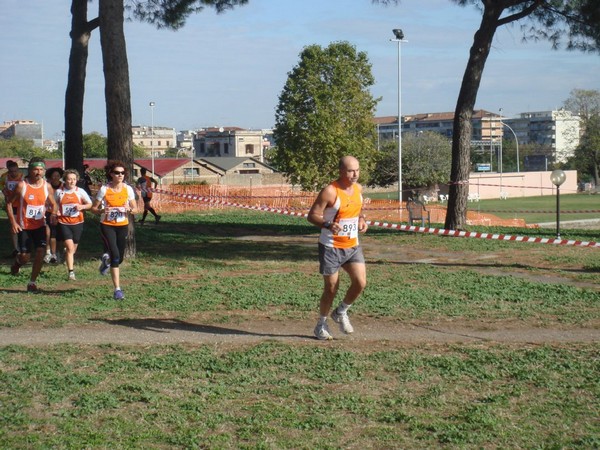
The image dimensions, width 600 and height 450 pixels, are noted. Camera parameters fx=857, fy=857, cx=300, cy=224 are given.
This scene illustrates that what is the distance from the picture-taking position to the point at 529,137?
19012 centimetres

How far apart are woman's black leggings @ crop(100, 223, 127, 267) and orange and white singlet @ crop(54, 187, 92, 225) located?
1.56 m

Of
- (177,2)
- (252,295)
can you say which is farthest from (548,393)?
(177,2)

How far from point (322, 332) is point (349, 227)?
104 centimetres

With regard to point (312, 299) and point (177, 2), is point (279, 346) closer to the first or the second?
point (312, 299)

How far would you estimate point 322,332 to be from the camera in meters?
8.09

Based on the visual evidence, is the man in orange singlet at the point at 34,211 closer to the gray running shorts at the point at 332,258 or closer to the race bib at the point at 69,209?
the race bib at the point at 69,209

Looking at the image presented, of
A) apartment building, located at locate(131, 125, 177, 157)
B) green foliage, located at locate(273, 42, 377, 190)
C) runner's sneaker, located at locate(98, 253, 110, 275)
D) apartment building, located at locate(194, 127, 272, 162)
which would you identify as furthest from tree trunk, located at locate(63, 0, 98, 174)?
apartment building, located at locate(131, 125, 177, 157)

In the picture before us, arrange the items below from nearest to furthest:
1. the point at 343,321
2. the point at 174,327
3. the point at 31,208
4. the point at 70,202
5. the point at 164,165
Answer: the point at 343,321 → the point at 174,327 → the point at 31,208 → the point at 70,202 → the point at 164,165

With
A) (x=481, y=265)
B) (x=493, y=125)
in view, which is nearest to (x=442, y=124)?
(x=493, y=125)

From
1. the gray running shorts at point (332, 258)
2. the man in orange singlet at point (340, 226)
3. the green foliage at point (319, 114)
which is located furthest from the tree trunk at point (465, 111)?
the green foliage at point (319, 114)

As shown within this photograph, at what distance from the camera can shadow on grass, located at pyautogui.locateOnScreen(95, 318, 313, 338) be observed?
8430 millimetres

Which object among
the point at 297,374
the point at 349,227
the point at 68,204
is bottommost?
the point at 297,374

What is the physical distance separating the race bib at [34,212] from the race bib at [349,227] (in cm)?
501

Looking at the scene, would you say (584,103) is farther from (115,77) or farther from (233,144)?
(115,77)
